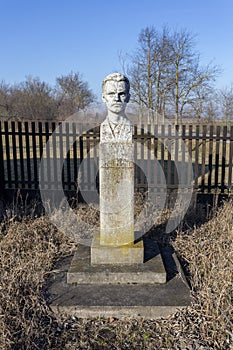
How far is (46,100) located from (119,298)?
2714cm

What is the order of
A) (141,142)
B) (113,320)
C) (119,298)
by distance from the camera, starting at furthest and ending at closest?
(141,142), (119,298), (113,320)

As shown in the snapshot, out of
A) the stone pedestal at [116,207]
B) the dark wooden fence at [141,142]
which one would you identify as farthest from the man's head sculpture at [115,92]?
the dark wooden fence at [141,142]

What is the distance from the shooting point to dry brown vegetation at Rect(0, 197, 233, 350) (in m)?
2.39

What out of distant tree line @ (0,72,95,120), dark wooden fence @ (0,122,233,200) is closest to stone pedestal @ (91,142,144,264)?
dark wooden fence @ (0,122,233,200)

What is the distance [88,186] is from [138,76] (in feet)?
33.6

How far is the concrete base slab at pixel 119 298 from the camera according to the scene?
2742 millimetres

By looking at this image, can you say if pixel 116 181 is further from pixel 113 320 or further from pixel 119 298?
pixel 113 320

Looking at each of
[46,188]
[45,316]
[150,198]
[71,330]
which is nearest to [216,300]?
[71,330]

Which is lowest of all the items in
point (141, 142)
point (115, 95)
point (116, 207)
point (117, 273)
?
point (117, 273)

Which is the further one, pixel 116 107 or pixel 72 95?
pixel 72 95

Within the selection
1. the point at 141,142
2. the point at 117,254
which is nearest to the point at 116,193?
the point at 117,254

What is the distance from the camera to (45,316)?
2.71 m

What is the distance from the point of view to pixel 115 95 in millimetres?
3078

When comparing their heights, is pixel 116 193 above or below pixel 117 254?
above
